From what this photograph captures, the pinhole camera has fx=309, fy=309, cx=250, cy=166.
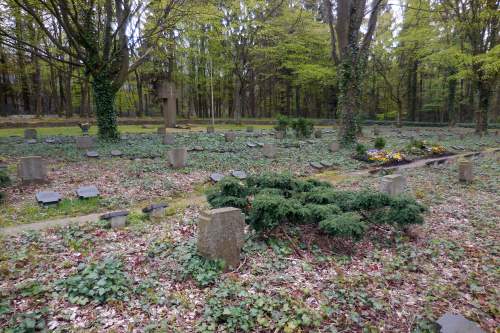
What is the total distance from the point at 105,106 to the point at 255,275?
1240 centimetres

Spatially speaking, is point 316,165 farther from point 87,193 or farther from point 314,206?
point 87,193

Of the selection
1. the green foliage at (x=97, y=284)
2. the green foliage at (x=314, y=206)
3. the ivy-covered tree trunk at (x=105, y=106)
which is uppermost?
the ivy-covered tree trunk at (x=105, y=106)

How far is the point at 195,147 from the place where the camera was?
1212 cm

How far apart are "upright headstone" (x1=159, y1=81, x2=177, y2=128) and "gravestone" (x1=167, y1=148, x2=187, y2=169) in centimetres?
1291

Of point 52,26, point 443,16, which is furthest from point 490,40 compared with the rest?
point 52,26

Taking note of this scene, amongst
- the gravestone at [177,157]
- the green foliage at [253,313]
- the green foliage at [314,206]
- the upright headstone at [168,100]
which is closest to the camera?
the green foliage at [253,313]

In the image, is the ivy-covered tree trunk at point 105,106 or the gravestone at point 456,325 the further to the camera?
the ivy-covered tree trunk at point 105,106

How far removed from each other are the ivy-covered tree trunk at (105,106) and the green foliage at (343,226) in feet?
39.5

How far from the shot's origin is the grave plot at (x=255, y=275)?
9.56 feet

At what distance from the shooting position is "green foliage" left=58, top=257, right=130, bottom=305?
9.89ft

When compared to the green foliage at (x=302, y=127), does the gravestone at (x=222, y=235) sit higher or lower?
lower

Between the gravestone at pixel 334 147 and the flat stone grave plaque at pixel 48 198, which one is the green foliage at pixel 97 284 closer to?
the flat stone grave plaque at pixel 48 198

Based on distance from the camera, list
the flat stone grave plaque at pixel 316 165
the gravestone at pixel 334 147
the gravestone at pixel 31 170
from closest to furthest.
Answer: the gravestone at pixel 31 170 < the flat stone grave plaque at pixel 316 165 < the gravestone at pixel 334 147

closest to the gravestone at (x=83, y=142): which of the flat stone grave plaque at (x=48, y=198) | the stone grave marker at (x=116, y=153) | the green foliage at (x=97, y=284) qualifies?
the stone grave marker at (x=116, y=153)
